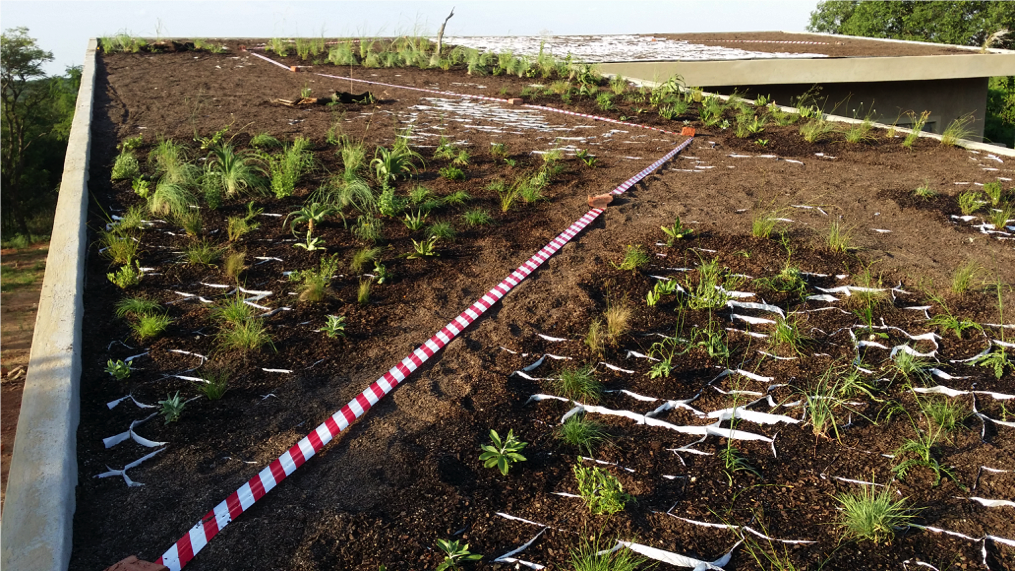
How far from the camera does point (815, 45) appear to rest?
15.5 meters

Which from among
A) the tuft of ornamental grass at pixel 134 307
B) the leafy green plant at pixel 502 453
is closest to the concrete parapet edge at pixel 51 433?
the tuft of ornamental grass at pixel 134 307

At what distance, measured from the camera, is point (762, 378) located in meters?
3.15

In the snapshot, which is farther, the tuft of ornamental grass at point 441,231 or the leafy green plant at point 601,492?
the tuft of ornamental grass at point 441,231

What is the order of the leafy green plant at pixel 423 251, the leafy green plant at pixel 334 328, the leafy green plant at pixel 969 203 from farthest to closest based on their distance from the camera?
the leafy green plant at pixel 969 203 → the leafy green plant at pixel 423 251 → the leafy green plant at pixel 334 328

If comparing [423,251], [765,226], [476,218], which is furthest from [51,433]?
[765,226]

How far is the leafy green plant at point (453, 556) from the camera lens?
209 centimetres

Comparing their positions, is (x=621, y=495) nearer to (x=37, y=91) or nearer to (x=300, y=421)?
(x=300, y=421)

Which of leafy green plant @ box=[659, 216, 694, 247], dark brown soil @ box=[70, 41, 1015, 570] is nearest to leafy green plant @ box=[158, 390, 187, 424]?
dark brown soil @ box=[70, 41, 1015, 570]

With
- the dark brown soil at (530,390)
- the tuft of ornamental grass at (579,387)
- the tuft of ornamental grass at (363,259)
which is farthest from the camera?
the tuft of ornamental grass at (363,259)

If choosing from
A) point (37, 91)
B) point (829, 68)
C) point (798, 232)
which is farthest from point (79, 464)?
point (37, 91)

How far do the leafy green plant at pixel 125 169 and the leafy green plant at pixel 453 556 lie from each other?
15.1 feet

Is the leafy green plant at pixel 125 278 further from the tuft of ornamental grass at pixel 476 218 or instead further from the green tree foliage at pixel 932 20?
the green tree foliage at pixel 932 20

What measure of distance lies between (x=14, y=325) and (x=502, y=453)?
9654mm

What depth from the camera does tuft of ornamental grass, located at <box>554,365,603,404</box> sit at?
2992 mm
